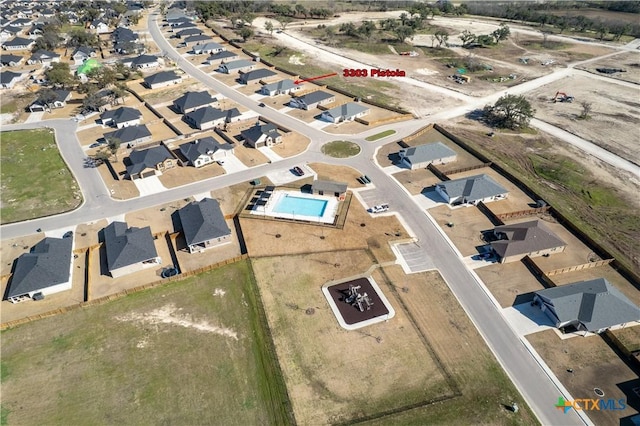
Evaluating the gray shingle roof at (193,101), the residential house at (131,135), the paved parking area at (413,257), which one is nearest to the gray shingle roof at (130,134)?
the residential house at (131,135)

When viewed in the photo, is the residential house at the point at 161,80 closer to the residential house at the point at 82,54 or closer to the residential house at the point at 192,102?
the residential house at the point at 192,102

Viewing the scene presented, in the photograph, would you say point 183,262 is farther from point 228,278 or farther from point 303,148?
point 303,148

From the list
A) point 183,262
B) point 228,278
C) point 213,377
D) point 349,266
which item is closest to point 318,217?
point 349,266

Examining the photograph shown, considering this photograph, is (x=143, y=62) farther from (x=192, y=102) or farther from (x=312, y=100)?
(x=312, y=100)

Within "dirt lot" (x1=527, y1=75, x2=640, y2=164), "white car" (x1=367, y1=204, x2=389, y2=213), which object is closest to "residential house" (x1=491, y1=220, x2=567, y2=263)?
"white car" (x1=367, y1=204, x2=389, y2=213)

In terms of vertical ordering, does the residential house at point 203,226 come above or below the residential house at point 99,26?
below

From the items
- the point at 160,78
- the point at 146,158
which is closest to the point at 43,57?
the point at 160,78

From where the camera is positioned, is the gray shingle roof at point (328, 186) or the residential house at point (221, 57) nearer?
the gray shingle roof at point (328, 186)

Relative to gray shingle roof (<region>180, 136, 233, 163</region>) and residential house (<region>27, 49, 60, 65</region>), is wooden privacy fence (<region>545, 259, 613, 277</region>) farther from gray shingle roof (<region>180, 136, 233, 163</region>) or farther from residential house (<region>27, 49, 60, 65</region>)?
residential house (<region>27, 49, 60, 65</region>)
